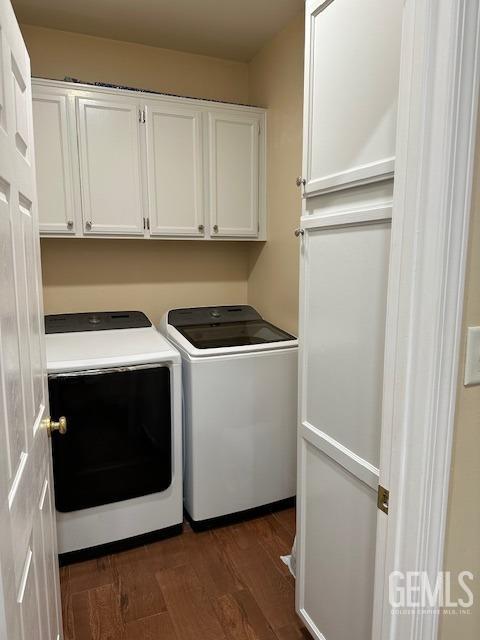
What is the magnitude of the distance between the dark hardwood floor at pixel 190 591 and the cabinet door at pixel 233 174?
5.57 feet

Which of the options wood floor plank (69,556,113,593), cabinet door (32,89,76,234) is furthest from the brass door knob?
cabinet door (32,89,76,234)

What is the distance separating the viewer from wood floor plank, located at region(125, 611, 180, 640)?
161 cm

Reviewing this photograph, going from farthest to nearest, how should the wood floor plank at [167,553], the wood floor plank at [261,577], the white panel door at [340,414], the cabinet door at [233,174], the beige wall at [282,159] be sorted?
the cabinet door at [233,174]
the beige wall at [282,159]
the wood floor plank at [167,553]
the wood floor plank at [261,577]
the white panel door at [340,414]

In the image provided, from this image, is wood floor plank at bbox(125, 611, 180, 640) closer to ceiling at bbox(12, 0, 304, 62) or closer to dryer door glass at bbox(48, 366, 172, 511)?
dryer door glass at bbox(48, 366, 172, 511)

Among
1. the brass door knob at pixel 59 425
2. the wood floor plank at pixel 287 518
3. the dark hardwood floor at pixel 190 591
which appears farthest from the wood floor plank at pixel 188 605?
the brass door knob at pixel 59 425

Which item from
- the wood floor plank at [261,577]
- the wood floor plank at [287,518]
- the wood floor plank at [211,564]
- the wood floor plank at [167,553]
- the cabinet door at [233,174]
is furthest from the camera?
the cabinet door at [233,174]

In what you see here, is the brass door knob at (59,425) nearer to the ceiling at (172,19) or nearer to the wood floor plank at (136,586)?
the wood floor plank at (136,586)

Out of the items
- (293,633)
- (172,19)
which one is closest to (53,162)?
(172,19)

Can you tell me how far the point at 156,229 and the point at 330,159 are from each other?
148 centimetres

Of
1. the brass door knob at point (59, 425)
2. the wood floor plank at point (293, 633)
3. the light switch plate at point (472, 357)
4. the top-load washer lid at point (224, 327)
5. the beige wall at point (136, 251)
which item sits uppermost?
the beige wall at point (136, 251)

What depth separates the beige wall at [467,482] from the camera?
78 cm

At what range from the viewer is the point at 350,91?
3.68 feet

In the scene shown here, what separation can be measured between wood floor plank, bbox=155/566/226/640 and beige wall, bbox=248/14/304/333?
1.35m

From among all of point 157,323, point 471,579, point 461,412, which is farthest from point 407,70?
point 157,323
